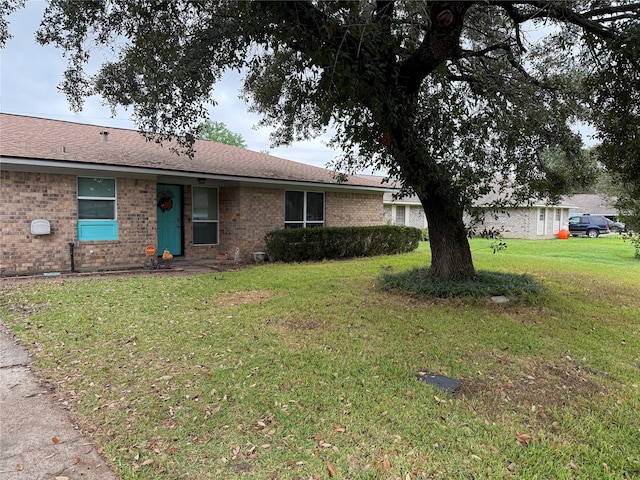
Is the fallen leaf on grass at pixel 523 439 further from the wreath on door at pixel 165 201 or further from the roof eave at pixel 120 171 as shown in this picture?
the wreath on door at pixel 165 201

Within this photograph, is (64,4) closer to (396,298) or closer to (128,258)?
(128,258)

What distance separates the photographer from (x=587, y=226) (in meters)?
33.9

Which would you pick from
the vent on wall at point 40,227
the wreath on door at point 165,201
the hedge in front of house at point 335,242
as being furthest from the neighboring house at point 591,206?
the vent on wall at point 40,227

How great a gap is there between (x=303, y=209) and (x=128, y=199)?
19.7 feet

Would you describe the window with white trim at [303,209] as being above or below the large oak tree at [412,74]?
below

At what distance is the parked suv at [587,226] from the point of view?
111ft

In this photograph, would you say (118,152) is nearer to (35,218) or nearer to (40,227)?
(35,218)

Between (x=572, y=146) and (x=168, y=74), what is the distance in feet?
27.5

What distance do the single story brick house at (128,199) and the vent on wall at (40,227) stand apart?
2cm

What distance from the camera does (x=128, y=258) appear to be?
10930 millimetres

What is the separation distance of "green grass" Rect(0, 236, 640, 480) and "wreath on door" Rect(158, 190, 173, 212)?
4.90 meters

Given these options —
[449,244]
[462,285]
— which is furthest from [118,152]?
[462,285]

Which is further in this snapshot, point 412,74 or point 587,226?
point 587,226

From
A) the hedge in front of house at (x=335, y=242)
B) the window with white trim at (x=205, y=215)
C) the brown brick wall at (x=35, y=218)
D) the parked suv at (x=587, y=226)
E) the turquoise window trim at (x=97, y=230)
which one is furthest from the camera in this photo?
the parked suv at (x=587, y=226)
